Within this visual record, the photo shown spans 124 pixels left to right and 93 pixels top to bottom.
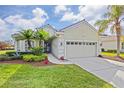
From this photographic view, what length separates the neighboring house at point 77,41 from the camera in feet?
50.2

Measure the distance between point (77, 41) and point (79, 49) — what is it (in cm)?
89

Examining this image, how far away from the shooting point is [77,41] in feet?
52.8

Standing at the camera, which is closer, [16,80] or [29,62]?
[16,80]

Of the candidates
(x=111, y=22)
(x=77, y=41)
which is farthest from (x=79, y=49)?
(x=111, y=22)

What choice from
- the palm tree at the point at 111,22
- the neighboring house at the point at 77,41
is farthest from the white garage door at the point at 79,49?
the palm tree at the point at 111,22

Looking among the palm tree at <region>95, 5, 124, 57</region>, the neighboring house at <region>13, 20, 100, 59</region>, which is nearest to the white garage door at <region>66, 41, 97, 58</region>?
the neighboring house at <region>13, 20, 100, 59</region>

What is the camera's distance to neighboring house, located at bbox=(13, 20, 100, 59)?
1530 cm

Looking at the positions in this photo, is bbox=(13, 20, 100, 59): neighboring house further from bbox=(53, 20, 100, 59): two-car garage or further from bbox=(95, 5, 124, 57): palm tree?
bbox=(95, 5, 124, 57): palm tree

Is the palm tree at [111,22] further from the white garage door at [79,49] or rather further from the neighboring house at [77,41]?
the white garage door at [79,49]

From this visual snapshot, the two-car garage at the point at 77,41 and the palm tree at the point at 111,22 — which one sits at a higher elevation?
the palm tree at the point at 111,22
